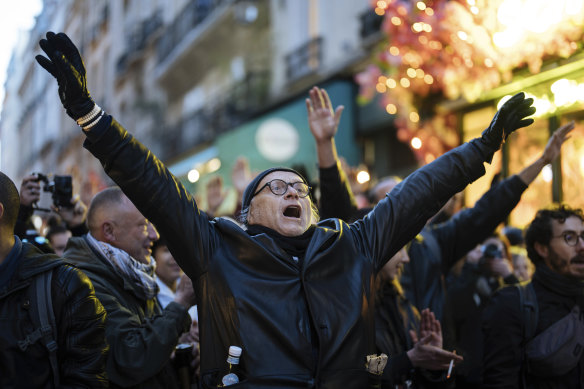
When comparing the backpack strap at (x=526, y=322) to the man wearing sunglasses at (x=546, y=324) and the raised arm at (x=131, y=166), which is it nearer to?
the man wearing sunglasses at (x=546, y=324)

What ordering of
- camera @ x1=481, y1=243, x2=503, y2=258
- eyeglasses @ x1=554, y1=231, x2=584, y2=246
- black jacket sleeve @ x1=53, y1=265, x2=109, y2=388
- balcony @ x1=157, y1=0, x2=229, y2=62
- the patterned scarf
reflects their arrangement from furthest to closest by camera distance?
1. balcony @ x1=157, y1=0, x2=229, y2=62
2. camera @ x1=481, y1=243, x2=503, y2=258
3. eyeglasses @ x1=554, y1=231, x2=584, y2=246
4. the patterned scarf
5. black jacket sleeve @ x1=53, y1=265, x2=109, y2=388

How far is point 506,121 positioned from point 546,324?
126 cm

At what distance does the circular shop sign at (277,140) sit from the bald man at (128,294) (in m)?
9.54

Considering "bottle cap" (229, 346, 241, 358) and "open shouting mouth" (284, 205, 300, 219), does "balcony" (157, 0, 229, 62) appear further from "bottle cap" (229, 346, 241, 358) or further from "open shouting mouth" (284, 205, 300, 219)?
"bottle cap" (229, 346, 241, 358)

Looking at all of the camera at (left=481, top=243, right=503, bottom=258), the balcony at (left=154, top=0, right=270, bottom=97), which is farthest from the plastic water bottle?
the balcony at (left=154, top=0, right=270, bottom=97)

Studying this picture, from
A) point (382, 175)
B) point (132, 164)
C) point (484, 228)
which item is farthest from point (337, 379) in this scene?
point (382, 175)

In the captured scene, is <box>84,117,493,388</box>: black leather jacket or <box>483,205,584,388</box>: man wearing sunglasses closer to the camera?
<box>84,117,493,388</box>: black leather jacket

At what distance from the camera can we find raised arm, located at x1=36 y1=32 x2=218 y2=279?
8.17ft

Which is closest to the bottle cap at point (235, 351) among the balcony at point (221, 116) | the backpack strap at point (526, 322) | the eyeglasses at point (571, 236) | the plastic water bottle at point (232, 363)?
the plastic water bottle at point (232, 363)

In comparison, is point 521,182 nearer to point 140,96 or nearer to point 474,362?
point 474,362

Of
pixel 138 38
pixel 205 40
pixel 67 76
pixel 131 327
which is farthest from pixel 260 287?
pixel 138 38

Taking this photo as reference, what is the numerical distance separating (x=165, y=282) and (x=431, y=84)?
16.4 feet

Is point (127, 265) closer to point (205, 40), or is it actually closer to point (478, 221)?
point (478, 221)

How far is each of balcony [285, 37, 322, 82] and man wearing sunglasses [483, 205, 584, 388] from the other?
10.6 metres
